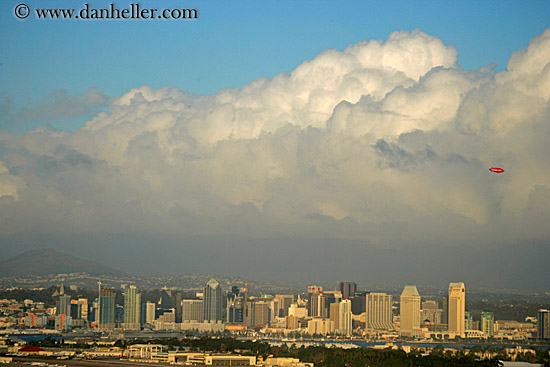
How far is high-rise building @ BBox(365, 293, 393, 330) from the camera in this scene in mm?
99188

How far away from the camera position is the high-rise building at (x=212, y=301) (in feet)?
329

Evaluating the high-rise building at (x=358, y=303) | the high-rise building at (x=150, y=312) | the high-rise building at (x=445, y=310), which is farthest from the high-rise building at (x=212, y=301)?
the high-rise building at (x=445, y=310)

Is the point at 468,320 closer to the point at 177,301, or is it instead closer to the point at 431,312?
the point at 431,312

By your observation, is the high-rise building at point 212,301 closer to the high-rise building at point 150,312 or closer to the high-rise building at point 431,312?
the high-rise building at point 150,312

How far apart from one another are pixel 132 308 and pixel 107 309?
2.85 meters

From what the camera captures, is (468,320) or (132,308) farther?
(132,308)

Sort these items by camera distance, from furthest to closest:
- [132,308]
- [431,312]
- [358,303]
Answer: [358,303] → [132,308] → [431,312]

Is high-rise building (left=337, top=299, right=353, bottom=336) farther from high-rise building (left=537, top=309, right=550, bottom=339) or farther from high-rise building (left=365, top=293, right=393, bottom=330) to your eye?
high-rise building (left=537, top=309, right=550, bottom=339)

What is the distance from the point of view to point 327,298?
105 meters

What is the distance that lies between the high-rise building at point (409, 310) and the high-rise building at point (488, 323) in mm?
7741

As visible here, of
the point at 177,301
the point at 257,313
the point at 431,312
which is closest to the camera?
the point at 431,312

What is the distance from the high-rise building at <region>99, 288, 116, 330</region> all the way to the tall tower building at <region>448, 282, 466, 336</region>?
37381 millimetres

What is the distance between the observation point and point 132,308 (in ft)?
321

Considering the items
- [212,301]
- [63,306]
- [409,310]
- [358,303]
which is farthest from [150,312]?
[409,310]
